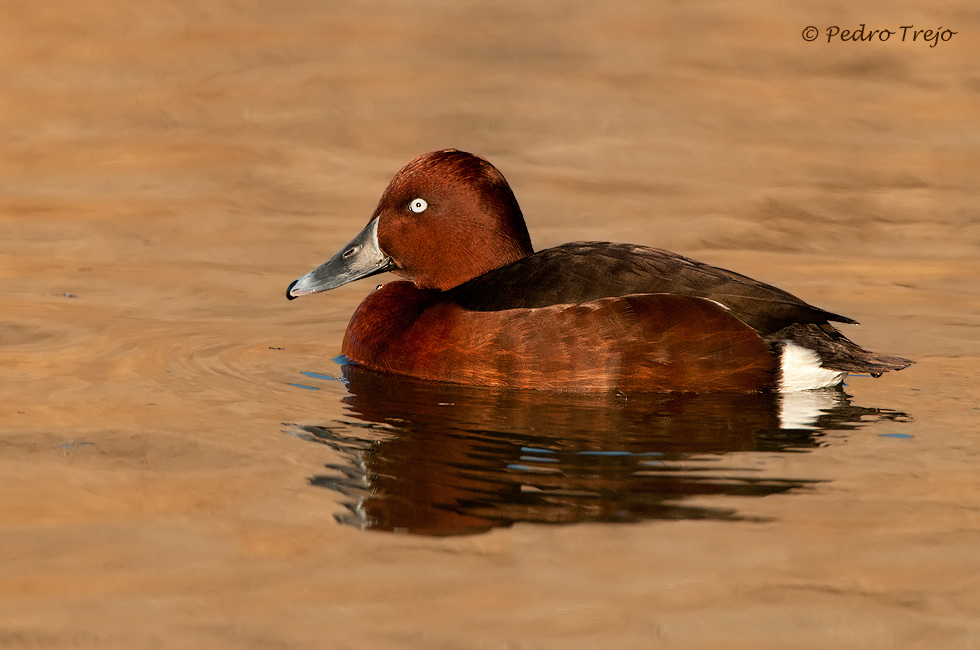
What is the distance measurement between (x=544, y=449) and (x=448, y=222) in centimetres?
199

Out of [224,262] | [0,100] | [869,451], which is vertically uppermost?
[0,100]

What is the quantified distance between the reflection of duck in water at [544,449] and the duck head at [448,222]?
73 centimetres

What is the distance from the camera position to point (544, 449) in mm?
5703

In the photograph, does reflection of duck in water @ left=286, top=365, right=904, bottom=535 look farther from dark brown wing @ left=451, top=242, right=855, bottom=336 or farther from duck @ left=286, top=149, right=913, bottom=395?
dark brown wing @ left=451, top=242, right=855, bottom=336

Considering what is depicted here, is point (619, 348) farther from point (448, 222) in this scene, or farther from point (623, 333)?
point (448, 222)

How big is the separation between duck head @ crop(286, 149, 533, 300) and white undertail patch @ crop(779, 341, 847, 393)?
147 centimetres

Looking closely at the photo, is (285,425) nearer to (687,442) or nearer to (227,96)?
(687,442)

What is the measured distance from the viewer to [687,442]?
584 cm

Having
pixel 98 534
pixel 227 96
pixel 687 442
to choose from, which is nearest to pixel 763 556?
pixel 687 442

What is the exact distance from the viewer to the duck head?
7.35 meters

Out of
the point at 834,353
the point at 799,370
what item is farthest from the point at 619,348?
the point at 834,353

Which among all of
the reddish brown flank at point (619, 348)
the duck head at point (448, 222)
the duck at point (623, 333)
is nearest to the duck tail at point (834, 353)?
the duck at point (623, 333)

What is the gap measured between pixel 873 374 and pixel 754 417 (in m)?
0.77

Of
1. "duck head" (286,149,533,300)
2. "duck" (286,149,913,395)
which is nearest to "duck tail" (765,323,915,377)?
"duck" (286,149,913,395)
